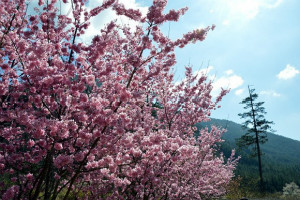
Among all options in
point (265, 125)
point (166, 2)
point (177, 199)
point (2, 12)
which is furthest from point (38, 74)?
point (265, 125)

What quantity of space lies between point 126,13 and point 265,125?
28.5 meters

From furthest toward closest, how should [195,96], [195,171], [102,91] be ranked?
[195,96] < [195,171] < [102,91]

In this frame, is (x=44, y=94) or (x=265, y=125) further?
(x=265, y=125)

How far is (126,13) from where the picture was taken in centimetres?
454

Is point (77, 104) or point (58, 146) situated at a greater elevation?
point (77, 104)

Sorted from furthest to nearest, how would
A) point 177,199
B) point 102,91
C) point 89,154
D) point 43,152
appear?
point 177,199 < point 102,91 < point 43,152 < point 89,154

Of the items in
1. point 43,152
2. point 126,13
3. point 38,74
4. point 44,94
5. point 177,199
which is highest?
point 126,13

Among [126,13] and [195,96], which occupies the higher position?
[126,13]

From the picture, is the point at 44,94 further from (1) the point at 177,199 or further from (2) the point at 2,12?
(1) the point at 177,199

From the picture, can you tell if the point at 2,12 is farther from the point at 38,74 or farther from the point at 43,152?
the point at 43,152

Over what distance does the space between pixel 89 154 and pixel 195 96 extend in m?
5.51

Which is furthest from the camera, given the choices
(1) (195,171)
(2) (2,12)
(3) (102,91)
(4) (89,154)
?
(1) (195,171)

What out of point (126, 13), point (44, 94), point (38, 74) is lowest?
point (44, 94)

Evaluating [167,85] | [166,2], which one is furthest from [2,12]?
[167,85]
